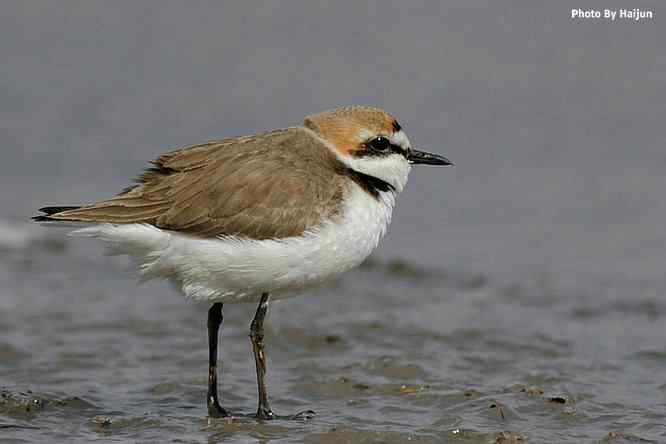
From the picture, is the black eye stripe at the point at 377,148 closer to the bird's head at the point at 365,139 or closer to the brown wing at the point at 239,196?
the bird's head at the point at 365,139

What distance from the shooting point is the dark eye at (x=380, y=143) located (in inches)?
260

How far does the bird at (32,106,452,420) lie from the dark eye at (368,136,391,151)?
0.01m

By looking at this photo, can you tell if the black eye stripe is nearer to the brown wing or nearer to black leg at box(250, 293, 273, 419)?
the brown wing

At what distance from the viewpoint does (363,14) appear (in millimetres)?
15117

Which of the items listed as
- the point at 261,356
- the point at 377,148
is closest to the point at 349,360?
the point at 261,356

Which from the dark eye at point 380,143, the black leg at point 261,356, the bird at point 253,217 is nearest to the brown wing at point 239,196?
the bird at point 253,217

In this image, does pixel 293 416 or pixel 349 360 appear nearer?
pixel 293 416

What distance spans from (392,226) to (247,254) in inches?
214

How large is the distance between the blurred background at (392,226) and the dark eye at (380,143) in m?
1.52

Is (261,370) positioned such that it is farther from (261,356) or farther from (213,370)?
(213,370)

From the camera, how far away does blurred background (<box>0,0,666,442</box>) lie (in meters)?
6.88

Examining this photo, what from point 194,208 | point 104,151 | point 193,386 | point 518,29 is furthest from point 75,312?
point 518,29

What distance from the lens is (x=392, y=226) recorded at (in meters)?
11.5

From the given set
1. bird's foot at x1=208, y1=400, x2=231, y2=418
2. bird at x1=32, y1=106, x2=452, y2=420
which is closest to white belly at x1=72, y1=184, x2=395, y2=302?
bird at x1=32, y1=106, x2=452, y2=420
